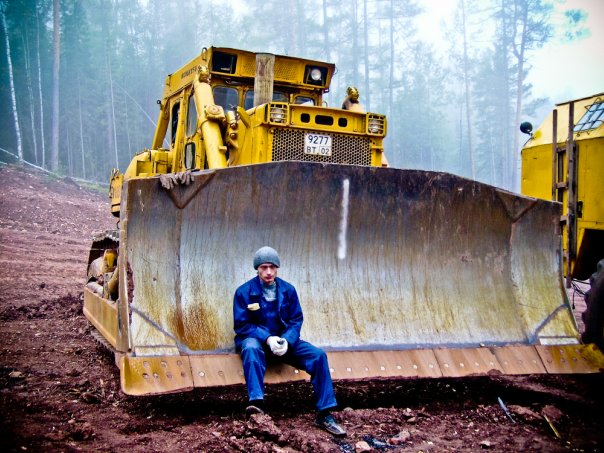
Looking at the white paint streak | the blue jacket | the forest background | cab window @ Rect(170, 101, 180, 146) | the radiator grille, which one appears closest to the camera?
the blue jacket

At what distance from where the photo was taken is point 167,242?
4344 mm

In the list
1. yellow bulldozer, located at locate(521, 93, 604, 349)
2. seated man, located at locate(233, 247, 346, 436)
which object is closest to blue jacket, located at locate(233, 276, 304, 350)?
seated man, located at locate(233, 247, 346, 436)

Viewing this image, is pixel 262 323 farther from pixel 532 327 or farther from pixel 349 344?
pixel 532 327

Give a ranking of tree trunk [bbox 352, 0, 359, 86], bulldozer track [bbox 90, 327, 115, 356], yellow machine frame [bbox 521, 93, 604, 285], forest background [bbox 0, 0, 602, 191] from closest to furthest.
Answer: bulldozer track [bbox 90, 327, 115, 356], yellow machine frame [bbox 521, 93, 604, 285], forest background [bbox 0, 0, 602, 191], tree trunk [bbox 352, 0, 359, 86]

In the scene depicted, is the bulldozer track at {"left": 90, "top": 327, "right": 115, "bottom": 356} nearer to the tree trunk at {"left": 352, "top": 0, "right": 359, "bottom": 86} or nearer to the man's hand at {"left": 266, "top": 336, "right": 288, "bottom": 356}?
the man's hand at {"left": 266, "top": 336, "right": 288, "bottom": 356}

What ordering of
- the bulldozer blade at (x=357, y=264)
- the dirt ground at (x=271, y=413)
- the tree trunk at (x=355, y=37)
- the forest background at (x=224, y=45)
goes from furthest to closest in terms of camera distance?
the tree trunk at (x=355, y=37), the forest background at (x=224, y=45), the bulldozer blade at (x=357, y=264), the dirt ground at (x=271, y=413)

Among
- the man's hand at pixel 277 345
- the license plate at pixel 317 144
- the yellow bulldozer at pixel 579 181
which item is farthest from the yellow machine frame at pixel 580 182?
the man's hand at pixel 277 345

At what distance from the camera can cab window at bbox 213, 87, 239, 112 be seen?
675 cm

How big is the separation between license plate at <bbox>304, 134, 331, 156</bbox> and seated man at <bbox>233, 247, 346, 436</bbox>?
191cm

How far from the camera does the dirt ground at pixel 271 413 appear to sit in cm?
347

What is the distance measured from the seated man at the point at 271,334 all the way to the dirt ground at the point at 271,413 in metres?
0.22

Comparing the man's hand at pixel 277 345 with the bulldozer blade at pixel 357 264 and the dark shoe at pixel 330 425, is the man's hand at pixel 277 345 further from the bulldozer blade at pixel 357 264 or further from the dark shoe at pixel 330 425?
the dark shoe at pixel 330 425

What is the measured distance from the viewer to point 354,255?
496 cm

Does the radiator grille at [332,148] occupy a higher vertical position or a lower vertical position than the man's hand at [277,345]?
higher
